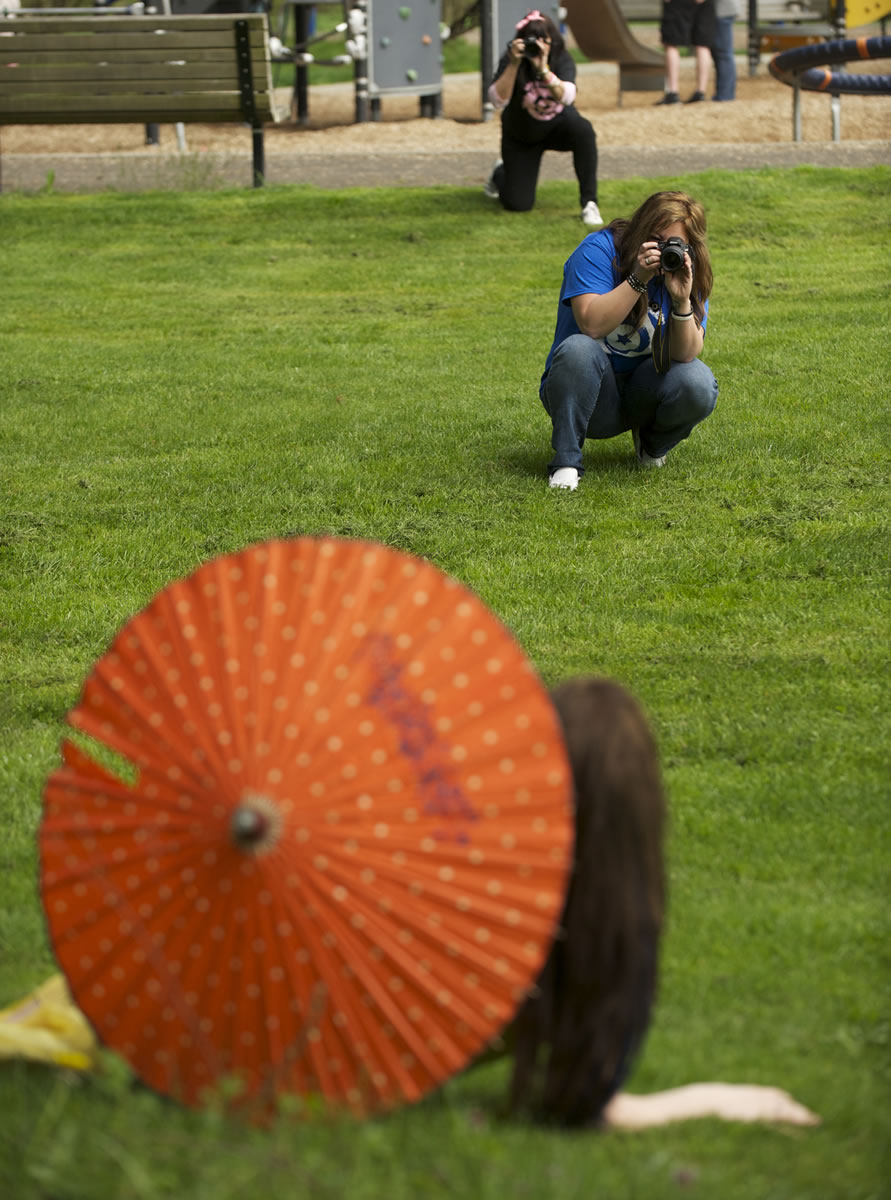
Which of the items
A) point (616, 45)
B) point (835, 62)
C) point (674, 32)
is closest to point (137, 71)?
point (835, 62)

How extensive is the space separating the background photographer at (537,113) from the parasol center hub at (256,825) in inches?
370

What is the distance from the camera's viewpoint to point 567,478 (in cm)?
648

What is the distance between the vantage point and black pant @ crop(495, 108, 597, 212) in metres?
11.0

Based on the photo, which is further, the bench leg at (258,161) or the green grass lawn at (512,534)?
the bench leg at (258,161)

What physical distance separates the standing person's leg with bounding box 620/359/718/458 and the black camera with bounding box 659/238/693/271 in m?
0.61

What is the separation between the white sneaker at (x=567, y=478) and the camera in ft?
21.2

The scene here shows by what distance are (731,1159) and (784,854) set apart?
1.36 metres

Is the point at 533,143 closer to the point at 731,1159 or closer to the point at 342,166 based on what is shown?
the point at 342,166

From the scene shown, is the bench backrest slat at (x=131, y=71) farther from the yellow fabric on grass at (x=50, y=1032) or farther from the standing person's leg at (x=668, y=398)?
the yellow fabric on grass at (x=50, y=1032)

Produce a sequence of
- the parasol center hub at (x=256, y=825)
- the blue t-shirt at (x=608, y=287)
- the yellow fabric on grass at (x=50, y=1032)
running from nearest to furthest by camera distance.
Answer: the parasol center hub at (x=256, y=825) → the yellow fabric on grass at (x=50, y=1032) → the blue t-shirt at (x=608, y=287)

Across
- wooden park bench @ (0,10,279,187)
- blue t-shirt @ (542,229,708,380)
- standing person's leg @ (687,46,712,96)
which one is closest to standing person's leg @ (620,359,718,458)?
blue t-shirt @ (542,229,708,380)

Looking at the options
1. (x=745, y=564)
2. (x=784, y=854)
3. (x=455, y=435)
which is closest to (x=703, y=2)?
(x=455, y=435)

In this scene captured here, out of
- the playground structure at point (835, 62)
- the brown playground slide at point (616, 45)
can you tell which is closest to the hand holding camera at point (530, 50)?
the playground structure at point (835, 62)

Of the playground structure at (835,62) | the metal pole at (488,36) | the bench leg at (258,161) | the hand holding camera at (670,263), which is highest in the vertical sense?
the metal pole at (488,36)
